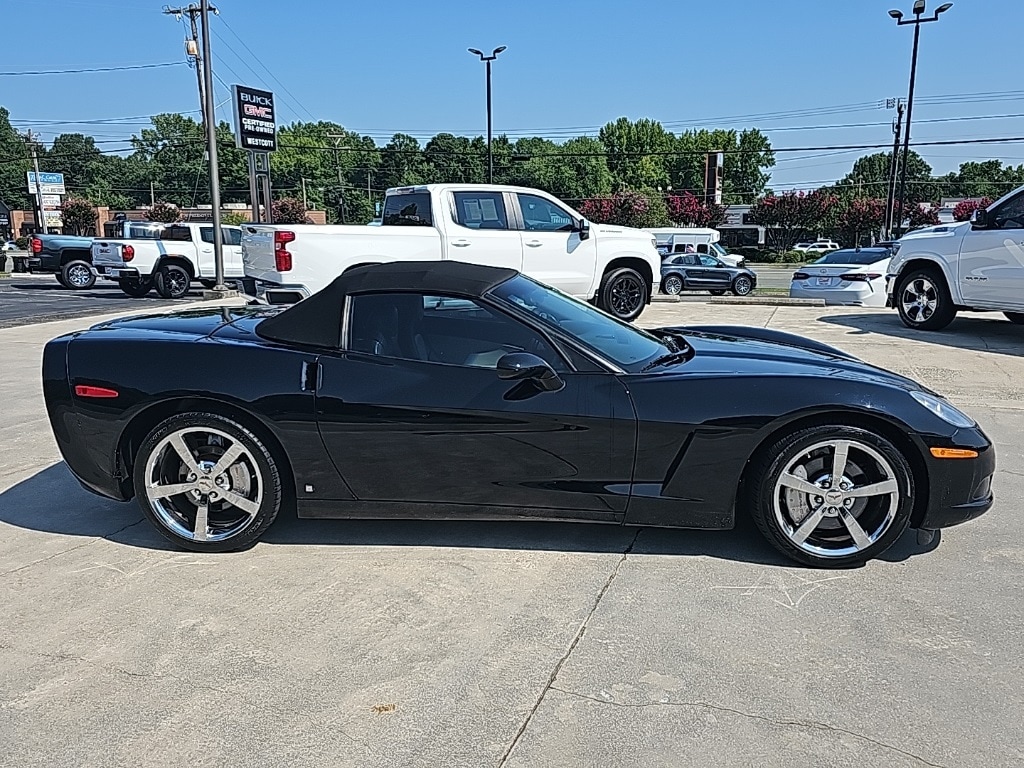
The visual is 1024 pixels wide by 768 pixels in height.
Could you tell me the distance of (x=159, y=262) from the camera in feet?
60.2

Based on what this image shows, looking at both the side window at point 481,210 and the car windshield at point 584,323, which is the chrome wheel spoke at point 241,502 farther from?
the side window at point 481,210

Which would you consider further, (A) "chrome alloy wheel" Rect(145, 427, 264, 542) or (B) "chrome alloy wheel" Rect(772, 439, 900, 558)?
(A) "chrome alloy wheel" Rect(145, 427, 264, 542)

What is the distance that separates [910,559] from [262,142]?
71.9ft

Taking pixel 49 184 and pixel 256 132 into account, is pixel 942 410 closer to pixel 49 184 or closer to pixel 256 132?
pixel 256 132

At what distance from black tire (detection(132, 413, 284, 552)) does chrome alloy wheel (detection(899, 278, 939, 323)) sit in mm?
9514

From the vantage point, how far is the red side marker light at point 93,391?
3.69 metres

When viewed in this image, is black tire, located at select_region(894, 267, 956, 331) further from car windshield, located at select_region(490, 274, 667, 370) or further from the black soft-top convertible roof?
the black soft-top convertible roof

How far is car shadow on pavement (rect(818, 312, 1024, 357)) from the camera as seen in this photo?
9.33 m

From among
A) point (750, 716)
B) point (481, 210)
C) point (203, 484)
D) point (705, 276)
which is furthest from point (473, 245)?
point (705, 276)

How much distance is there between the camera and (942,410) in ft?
11.4

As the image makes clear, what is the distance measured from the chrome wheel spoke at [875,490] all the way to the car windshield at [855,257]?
11945 mm

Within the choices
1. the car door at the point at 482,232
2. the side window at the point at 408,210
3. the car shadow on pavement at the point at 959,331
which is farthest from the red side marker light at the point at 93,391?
the car shadow on pavement at the point at 959,331

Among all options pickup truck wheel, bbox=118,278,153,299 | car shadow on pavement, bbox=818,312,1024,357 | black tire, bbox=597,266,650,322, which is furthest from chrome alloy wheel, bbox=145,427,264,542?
pickup truck wheel, bbox=118,278,153,299

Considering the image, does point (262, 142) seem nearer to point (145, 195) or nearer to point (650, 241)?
point (650, 241)
